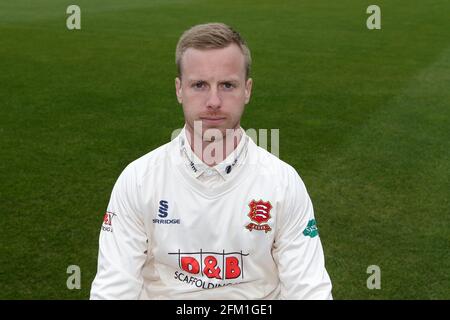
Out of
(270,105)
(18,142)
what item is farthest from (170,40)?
(18,142)

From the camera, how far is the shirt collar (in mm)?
2662

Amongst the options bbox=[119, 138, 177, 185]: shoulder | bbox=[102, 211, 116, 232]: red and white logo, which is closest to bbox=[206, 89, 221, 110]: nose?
bbox=[119, 138, 177, 185]: shoulder

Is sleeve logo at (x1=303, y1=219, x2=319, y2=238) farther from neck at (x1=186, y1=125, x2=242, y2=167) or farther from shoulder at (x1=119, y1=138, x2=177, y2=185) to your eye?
shoulder at (x1=119, y1=138, x2=177, y2=185)

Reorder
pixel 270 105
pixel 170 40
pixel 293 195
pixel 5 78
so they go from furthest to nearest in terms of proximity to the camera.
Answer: pixel 170 40, pixel 5 78, pixel 270 105, pixel 293 195

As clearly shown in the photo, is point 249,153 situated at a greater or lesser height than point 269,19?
lesser

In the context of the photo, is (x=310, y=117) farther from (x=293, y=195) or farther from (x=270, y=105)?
(x=293, y=195)

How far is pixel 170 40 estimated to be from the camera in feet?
46.7

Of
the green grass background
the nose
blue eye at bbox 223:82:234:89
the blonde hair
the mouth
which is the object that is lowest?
the green grass background

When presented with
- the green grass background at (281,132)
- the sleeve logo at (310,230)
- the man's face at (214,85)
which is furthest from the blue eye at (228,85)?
the green grass background at (281,132)

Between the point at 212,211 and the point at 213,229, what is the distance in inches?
3.1

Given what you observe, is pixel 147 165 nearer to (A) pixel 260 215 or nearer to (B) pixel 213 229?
(B) pixel 213 229

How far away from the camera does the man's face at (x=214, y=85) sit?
8.34 ft

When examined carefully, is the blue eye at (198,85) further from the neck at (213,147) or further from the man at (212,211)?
the neck at (213,147)

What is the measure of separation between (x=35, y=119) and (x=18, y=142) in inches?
37.1
